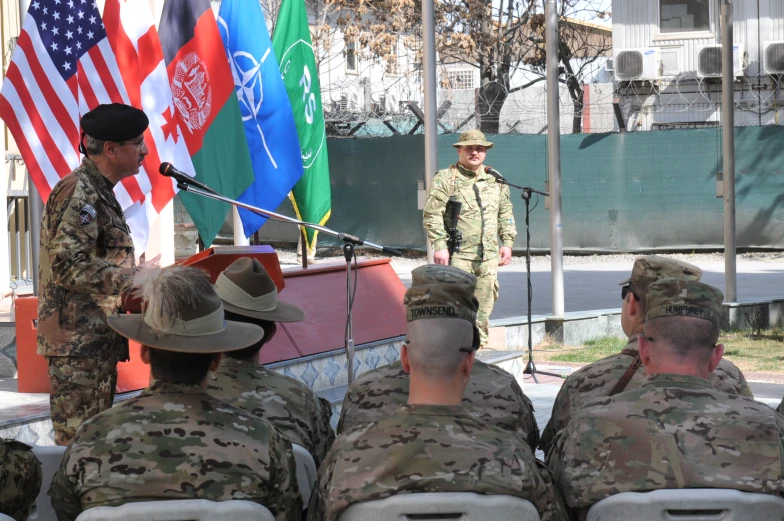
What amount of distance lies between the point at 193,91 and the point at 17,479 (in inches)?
204

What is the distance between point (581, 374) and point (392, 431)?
1124 millimetres

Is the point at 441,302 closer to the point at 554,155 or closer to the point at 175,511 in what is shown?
the point at 175,511

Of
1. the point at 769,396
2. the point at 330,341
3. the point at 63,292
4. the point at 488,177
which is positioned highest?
the point at 488,177

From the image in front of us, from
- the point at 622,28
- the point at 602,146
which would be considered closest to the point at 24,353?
the point at 602,146

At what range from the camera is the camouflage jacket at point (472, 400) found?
10.4ft

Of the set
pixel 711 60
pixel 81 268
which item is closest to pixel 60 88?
pixel 81 268

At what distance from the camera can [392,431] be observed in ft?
7.84

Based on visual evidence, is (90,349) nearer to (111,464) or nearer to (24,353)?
(111,464)

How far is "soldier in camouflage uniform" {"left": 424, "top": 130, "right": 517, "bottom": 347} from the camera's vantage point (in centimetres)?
797

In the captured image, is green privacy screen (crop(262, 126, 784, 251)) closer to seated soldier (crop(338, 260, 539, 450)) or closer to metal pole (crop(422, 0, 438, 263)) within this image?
metal pole (crop(422, 0, 438, 263))

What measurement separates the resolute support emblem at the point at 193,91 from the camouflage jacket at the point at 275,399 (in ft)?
14.6

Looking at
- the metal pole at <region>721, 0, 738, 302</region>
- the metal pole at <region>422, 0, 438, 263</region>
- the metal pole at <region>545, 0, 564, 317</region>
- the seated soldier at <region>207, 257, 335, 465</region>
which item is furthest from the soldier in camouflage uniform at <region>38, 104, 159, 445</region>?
the metal pole at <region>721, 0, 738, 302</region>

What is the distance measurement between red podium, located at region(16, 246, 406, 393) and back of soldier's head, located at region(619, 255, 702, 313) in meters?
1.92

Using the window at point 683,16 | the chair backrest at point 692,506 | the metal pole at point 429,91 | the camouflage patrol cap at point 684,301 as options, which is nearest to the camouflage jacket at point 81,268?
the camouflage patrol cap at point 684,301
